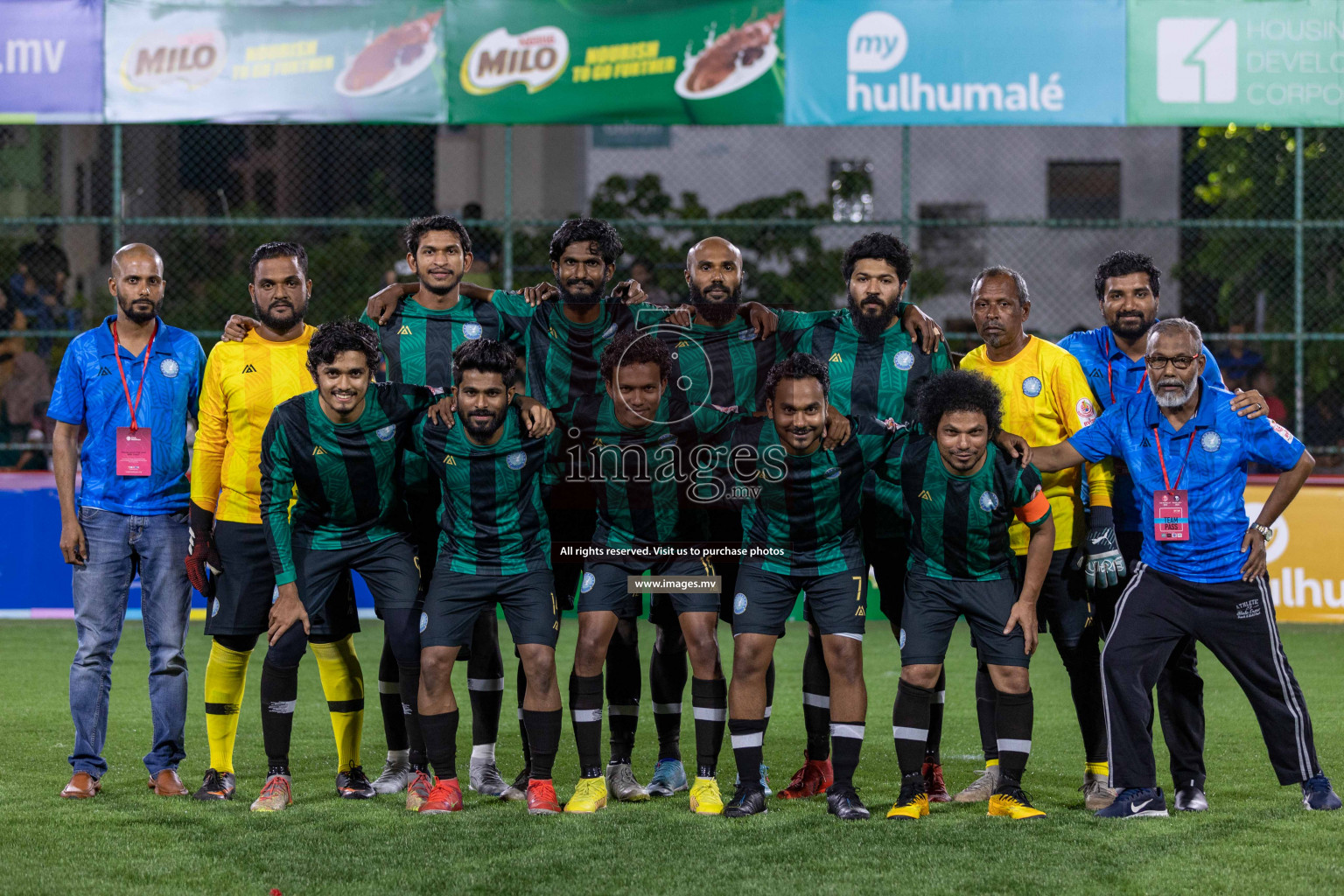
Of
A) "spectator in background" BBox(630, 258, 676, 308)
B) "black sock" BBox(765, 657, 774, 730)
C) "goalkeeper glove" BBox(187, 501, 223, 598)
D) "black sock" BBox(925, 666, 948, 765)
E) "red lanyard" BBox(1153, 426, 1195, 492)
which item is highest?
"spectator in background" BBox(630, 258, 676, 308)

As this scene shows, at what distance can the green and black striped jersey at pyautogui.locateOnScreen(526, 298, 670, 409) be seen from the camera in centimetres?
560

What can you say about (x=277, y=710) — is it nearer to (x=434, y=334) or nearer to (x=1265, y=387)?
(x=434, y=334)

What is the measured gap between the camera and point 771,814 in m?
5.09

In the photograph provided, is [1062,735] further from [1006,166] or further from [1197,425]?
[1006,166]

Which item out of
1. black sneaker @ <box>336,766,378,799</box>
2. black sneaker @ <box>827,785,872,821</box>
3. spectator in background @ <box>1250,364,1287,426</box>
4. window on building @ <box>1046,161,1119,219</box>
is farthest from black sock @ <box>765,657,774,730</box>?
window on building @ <box>1046,161,1119,219</box>

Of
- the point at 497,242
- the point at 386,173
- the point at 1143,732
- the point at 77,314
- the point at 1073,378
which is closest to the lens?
the point at 1143,732

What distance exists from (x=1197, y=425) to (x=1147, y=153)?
71.1 feet

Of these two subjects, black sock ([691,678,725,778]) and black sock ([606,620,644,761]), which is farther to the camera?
black sock ([606,620,644,761])

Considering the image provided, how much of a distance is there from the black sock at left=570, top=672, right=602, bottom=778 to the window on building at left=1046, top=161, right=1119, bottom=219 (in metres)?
21.3

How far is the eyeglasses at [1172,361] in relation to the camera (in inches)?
195

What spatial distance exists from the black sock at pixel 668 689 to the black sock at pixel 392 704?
1.00 metres

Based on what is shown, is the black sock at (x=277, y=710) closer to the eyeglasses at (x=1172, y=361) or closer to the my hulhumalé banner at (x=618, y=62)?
the eyeglasses at (x=1172, y=361)

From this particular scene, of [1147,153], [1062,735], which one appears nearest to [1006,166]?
[1147,153]

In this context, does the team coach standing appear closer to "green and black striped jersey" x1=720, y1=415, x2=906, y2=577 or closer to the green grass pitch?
the green grass pitch
